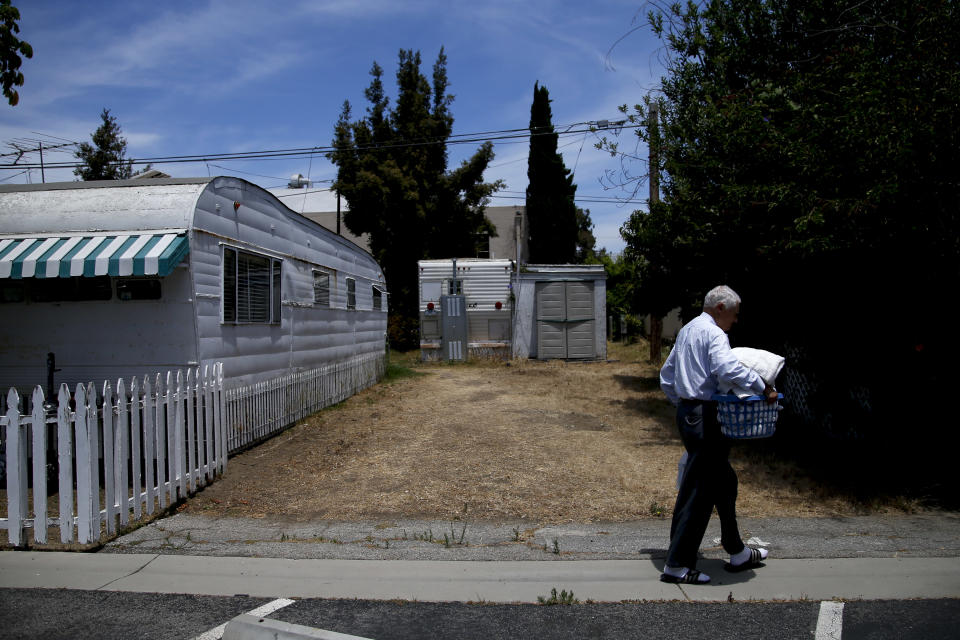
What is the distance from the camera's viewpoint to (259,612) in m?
3.88

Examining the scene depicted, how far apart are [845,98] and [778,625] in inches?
197

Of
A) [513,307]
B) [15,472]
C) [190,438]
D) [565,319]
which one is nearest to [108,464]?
[15,472]

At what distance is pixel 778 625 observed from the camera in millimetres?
3699

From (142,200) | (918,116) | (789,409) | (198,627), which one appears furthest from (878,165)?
(142,200)

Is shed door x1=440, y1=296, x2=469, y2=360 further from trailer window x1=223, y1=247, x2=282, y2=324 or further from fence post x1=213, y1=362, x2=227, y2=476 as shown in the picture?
fence post x1=213, y1=362, x2=227, y2=476

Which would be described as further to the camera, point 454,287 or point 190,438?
point 454,287

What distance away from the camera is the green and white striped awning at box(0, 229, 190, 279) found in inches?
263

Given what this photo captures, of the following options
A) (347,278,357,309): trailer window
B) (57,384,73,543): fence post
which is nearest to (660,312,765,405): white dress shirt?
(57,384,73,543): fence post

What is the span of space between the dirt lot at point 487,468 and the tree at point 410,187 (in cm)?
1518

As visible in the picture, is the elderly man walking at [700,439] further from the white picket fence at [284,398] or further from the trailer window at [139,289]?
the trailer window at [139,289]

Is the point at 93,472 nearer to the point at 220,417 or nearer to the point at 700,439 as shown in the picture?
the point at 220,417

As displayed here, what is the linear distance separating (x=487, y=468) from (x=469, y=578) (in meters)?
2.94

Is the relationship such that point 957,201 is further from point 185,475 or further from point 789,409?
point 185,475

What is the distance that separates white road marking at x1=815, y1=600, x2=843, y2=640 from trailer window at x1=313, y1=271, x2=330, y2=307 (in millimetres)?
8836
